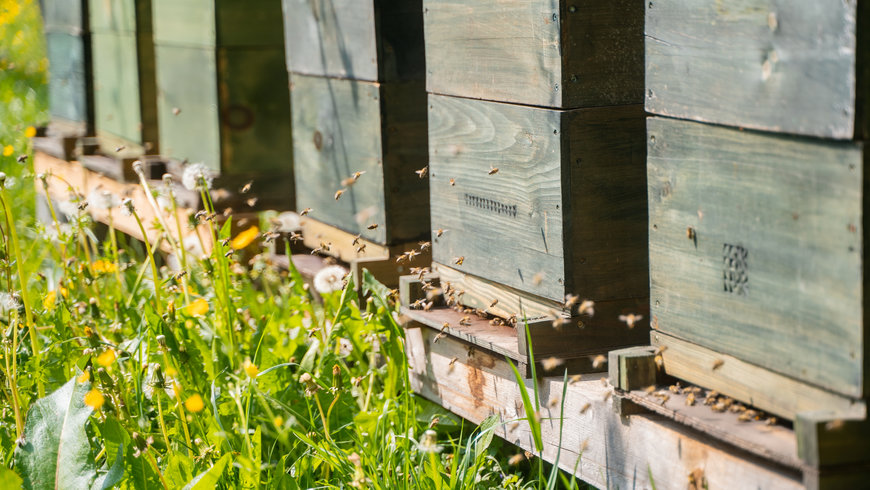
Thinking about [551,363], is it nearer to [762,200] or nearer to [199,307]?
[762,200]

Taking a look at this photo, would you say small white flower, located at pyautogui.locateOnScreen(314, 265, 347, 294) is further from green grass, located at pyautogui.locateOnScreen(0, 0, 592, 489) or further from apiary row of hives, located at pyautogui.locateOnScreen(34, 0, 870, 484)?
apiary row of hives, located at pyautogui.locateOnScreen(34, 0, 870, 484)

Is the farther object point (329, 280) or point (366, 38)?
point (366, 38)

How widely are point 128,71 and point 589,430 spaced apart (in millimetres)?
3606

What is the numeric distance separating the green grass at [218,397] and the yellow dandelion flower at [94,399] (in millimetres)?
11

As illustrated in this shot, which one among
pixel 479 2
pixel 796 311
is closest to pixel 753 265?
pixel 796 311

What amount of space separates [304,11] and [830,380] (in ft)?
7.91

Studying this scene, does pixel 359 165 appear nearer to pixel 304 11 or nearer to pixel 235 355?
pixel 304 11

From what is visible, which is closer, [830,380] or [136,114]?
[830,380]

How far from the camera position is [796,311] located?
181 cm

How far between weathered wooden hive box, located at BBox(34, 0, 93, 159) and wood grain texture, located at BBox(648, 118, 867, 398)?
170 inches

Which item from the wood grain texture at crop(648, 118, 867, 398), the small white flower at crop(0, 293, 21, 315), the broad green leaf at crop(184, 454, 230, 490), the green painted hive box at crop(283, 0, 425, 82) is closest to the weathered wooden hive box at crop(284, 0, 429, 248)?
the green painted hive box at crop(283, 0, 425, 82)

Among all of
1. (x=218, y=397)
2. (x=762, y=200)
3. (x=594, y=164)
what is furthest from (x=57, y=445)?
(x=762, y=200)

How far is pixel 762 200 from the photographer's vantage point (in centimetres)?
187

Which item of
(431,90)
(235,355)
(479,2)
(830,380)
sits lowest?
(235,355)
